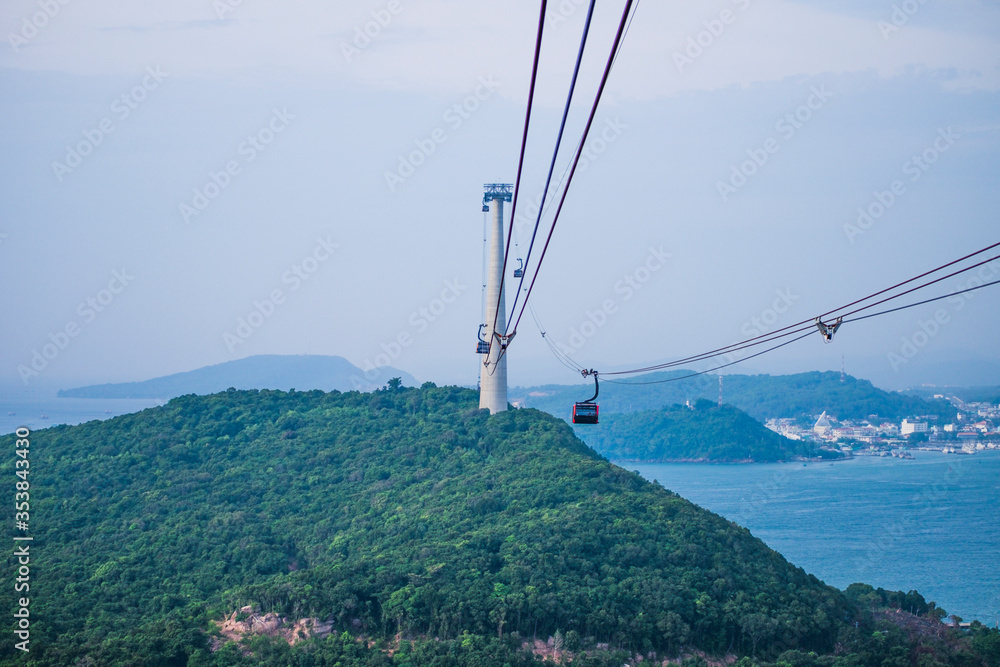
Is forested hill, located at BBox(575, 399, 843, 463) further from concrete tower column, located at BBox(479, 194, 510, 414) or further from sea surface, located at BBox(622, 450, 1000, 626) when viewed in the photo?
concrete tower column, located at BBox(479, 194, 510, 414)

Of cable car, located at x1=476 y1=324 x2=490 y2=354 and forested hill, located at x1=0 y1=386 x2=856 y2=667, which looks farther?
cable car, located at x1=476 y1=324 x2=490 y2=354

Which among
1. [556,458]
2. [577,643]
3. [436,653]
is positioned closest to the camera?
[436,653]

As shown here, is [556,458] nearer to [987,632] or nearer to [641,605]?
[641,605]

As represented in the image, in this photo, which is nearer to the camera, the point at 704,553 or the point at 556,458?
the point at 704,553

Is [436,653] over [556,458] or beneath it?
beneath

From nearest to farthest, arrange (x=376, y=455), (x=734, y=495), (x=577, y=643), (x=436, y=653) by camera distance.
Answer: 1. (x=436, y=653)
2. (x=577, y=643)
3. (x=376, y=455)
4. (x=734, y=495)

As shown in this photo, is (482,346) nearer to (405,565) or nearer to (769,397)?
(405,565)

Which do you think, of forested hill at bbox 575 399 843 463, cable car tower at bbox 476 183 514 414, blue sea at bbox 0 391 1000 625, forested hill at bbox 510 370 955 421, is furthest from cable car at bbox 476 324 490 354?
forested hill at bbox 510 370 955 421

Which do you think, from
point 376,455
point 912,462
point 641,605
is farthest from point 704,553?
point 912,462
